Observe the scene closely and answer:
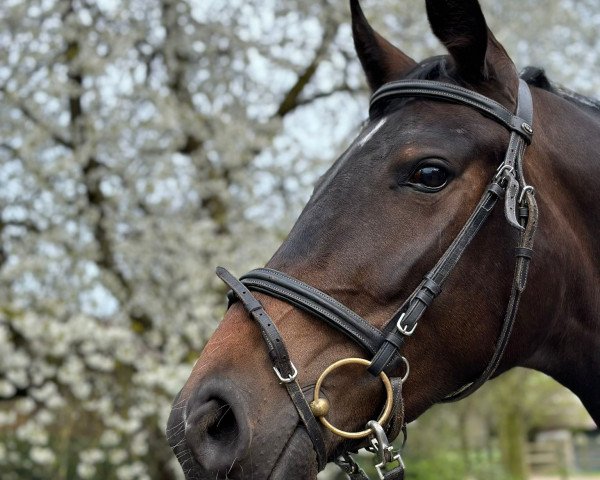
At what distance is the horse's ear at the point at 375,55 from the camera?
8.36 ft

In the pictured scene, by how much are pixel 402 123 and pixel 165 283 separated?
583 centimetres

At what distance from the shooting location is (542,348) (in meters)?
2.29

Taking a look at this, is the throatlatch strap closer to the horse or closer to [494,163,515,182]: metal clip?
the horse

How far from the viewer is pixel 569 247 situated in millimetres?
2186

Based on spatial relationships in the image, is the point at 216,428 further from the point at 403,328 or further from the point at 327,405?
the point at 403,328

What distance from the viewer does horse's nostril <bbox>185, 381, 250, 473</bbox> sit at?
1.71 m

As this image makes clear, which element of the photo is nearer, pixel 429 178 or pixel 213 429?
pixel 213 429

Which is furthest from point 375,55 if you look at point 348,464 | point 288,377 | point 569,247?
point 348,464

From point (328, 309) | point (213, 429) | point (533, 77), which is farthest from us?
point (533, 77)

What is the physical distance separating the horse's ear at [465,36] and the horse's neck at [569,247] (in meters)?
0.25

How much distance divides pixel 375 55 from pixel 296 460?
148cm

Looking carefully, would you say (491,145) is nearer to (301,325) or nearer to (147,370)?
(301,325)

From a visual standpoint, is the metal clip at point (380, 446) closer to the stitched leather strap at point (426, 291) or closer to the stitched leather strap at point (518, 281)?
the stitched leather strap at point (426, 291)

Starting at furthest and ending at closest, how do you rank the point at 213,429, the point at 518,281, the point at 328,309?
1. the point at 518,281
2. the point at 328,309
3. the point at 213,429
